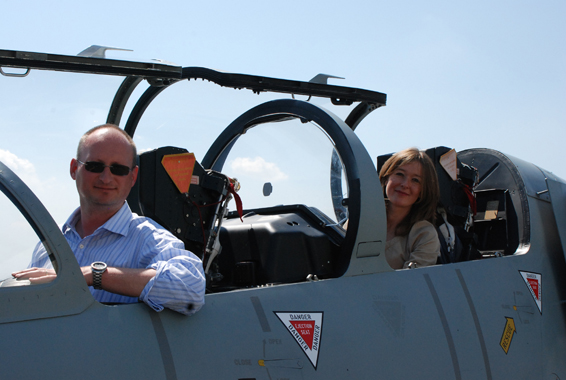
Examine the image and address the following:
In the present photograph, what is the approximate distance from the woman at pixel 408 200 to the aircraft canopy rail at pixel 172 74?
15.8 inches

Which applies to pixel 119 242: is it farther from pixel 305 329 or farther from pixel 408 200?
pixel 408 200

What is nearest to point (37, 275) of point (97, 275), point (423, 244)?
point (97, 275)

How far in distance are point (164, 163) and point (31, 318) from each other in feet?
3.65

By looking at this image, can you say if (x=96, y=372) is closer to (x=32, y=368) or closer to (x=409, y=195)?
(x=32, y=368)

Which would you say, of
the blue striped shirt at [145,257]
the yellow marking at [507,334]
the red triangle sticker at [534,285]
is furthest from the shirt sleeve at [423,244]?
the blue striped shirt at [145,257]

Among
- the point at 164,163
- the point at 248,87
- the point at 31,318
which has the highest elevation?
the point at 248,87

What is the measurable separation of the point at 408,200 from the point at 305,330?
4.74ft

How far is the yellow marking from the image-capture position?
258 cm

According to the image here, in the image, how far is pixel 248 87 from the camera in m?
2.48

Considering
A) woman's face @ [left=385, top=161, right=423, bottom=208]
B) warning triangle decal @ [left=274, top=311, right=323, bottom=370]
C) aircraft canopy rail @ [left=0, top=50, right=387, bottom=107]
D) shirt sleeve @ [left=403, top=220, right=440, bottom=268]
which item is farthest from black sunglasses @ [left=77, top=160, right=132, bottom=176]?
woman's face @ [left=385, top=161, right=423, bottom=208]

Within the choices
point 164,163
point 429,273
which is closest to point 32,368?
point 164,163

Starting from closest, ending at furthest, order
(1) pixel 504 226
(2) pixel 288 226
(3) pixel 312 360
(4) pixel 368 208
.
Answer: (3) pixel 312 360, (4) pixel 368 208, (2) pixel 288 226, (1) pixel 504 226

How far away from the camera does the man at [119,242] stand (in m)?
1.53

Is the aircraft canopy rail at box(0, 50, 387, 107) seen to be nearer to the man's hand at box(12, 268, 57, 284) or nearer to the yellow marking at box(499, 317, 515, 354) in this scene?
the man's hand at box(12, 268, 57, 284)
